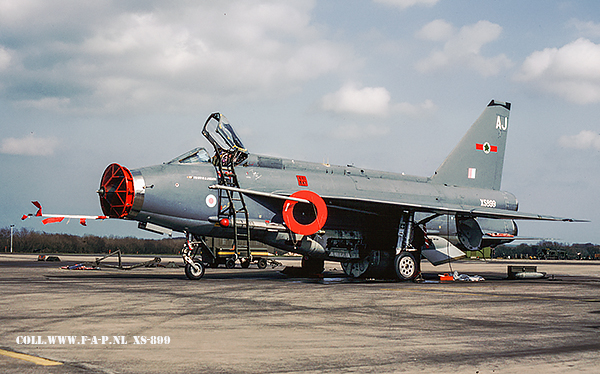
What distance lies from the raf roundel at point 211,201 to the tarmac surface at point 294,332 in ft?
15.4

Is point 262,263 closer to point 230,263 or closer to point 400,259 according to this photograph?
point 230,263

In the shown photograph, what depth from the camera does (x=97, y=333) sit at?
694cm

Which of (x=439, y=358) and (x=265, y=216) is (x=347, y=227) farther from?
(x=439, y=358)

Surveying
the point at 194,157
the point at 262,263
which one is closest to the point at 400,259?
the point at 194,157

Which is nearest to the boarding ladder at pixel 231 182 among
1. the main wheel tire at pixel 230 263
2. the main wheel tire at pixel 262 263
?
the main wheel tire at pixel 230 263

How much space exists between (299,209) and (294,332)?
35.2ft

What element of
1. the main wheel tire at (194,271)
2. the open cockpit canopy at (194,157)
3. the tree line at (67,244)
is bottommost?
the tree line at (67,244)

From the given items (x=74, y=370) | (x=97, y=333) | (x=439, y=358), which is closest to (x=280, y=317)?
(x=97, y=333)

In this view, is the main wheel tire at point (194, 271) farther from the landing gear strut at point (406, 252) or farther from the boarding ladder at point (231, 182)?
the landing gear strut at point (406, 252)

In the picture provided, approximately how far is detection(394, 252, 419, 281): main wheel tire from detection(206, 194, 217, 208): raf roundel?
6398 millimetres

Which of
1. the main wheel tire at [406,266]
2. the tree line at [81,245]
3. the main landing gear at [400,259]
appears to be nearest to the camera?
the main wheel tire at [406,266]

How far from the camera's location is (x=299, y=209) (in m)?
17.9

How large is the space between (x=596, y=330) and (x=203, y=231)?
11983 mm

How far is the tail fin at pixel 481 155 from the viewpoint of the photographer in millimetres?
23469
